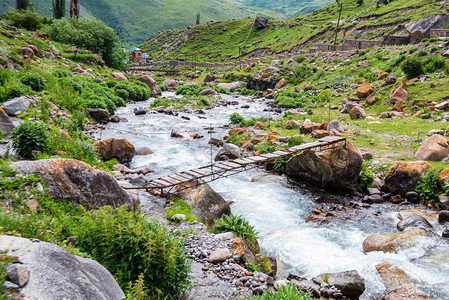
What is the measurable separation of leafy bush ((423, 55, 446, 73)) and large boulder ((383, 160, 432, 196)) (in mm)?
18466

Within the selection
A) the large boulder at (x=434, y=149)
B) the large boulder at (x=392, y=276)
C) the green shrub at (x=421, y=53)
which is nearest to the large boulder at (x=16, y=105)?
the large boulder at (x=392, y=276)

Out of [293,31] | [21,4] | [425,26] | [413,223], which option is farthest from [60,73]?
[293,31]

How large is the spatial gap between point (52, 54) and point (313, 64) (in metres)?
40.5

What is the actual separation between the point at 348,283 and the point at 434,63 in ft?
93.1

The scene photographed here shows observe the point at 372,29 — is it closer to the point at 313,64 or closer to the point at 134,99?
the point at 313,64

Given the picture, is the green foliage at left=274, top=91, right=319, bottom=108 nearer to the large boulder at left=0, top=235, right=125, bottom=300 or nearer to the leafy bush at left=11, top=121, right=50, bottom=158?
the leafy bush at left=11, top=121, right=50, bottom=158

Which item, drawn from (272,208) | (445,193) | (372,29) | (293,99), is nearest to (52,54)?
(293,99)

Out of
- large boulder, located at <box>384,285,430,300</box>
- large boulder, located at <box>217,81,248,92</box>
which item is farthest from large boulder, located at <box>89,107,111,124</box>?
large boulder, located at <box>217,81,248,92</box>

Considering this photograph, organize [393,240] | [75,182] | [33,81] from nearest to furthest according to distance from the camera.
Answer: [75,182], [393,240], [33,81]

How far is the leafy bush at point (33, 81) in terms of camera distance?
18961 mm

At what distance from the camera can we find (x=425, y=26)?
47.6 meters

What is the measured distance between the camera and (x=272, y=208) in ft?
43.3

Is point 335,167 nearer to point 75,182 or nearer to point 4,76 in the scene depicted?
point 75,182

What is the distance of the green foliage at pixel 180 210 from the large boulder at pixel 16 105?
942 cm
